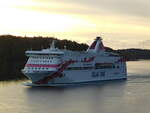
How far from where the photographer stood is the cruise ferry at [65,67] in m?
38.8

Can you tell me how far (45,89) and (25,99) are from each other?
5.78 meters

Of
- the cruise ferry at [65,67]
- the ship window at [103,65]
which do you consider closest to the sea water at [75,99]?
the cruise ferry at [65,67]

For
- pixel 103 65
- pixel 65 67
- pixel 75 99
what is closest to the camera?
pixel 75 99

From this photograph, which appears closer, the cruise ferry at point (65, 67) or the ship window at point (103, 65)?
the cruise ferry at point (65, 67)

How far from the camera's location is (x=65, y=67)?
131ft

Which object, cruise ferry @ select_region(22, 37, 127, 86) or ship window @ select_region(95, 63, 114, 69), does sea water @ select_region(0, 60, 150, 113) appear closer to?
cruise ferry @ select_region(22, 37, 127, 86)

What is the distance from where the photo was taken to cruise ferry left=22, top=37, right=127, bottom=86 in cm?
3875

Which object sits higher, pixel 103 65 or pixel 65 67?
pixel 65 67

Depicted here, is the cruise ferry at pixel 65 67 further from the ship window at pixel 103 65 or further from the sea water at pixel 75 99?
the sea water at pixel 75 99

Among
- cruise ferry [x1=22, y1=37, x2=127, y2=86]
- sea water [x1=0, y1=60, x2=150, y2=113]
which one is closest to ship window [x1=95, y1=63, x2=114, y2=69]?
cruise ferry [x1=22, y1=37, x2=127, y2=86]

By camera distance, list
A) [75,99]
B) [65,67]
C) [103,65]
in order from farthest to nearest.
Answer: [103,65]
[65,67]
[75,99]

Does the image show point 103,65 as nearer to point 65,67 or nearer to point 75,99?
point 65,67

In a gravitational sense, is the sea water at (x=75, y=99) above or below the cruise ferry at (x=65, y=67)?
below

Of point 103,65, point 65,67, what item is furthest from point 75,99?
point 103,65
